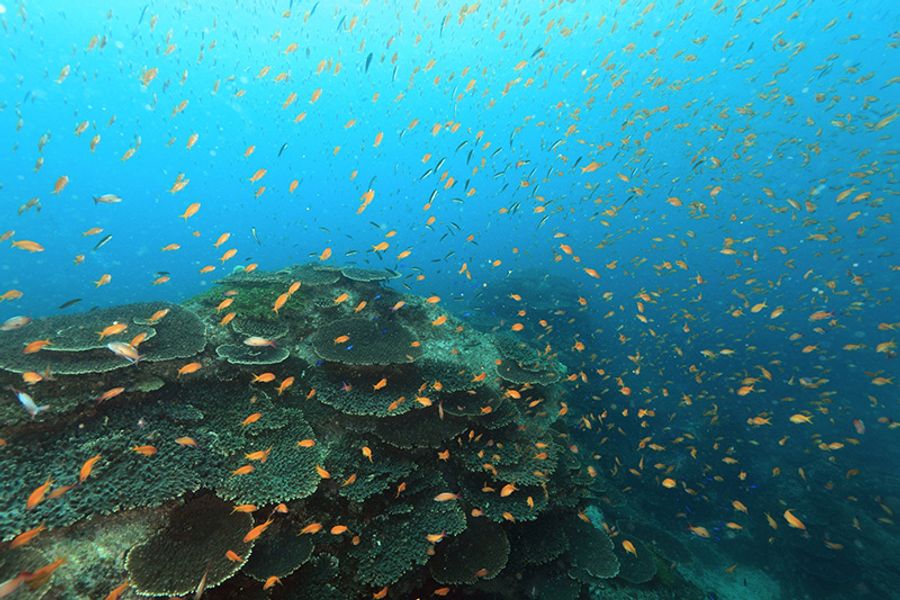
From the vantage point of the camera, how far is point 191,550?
3699 millimetres

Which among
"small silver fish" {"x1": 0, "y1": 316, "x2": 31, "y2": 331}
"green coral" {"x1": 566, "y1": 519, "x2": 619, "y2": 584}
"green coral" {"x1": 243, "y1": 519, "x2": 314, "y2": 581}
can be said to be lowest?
"green coral" {"x1": 566, "y1": 519, "x2": 619, "y2": 584}

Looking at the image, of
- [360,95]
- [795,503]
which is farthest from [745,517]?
[360,95]

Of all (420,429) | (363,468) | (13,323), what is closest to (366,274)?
(420,429)

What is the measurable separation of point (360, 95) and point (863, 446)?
114m

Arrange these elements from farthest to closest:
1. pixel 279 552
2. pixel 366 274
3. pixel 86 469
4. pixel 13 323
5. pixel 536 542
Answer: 1. pixel 366 274
2. pixel 536 542
3. pixel 13 323
4. pixel 279 552
5. pixel 86 469

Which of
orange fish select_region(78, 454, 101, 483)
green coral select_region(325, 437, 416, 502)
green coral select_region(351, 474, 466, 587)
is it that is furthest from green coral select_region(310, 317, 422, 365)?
orange fish select_region(78, 454, 101, 483)

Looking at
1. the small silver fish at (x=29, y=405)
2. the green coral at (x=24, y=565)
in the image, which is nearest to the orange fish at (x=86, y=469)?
the green coral at (x=24, y=565)

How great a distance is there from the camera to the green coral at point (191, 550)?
3387mm

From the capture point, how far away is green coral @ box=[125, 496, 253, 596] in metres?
3.39

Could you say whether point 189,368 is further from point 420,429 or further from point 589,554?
point 589,554

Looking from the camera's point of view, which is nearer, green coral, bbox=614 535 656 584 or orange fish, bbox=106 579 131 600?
orange fish, bbox=106 579 131 600

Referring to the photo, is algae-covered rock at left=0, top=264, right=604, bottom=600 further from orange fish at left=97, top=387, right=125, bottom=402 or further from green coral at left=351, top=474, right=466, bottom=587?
orange fish at left=97, top=387, right=125, bottom=402

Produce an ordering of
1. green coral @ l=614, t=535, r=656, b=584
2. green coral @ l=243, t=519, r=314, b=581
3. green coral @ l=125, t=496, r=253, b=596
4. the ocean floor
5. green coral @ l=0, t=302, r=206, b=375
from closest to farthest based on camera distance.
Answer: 1. green coral @ l=125, t=496, r=253, b=596
2. green coral @ l=243, t=519, r=314, b=581
3. green coral @ l=0, t=302, r=206, b=375
4. green coral @ l=614, t=535, r=656, b=584
5. the ocean floor

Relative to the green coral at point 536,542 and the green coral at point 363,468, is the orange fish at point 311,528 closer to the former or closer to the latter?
the green coral at point 363,468
